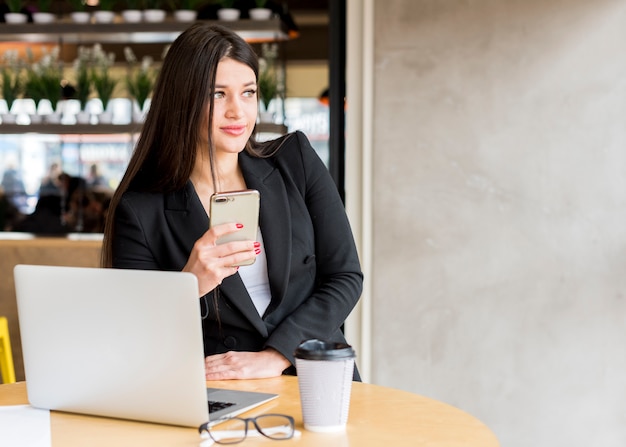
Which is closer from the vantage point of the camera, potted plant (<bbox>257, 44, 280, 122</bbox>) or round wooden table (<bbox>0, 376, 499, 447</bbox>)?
round wooden table (<bbox>0, 376, 499, 447</bbox>)

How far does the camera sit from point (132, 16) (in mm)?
5047

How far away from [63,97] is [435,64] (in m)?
2.63

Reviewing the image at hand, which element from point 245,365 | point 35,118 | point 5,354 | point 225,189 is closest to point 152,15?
point 35,118

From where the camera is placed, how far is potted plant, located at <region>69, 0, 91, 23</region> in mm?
5066

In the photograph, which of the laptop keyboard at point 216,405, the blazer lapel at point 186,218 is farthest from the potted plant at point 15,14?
the laptop keyboard at point 216,405

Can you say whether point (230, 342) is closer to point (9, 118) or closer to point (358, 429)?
point (358, 429)

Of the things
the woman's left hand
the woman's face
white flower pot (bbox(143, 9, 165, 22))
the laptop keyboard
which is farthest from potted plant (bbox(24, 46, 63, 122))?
the laptop keyboard

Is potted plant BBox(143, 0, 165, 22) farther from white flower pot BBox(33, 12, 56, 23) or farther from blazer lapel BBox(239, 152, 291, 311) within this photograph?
blazer lapel BBox(239, 152, 291, 311)

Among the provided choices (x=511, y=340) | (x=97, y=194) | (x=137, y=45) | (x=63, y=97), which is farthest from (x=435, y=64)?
(x=137, y=45)

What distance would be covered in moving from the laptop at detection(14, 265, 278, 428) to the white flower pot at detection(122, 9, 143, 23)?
3.71m

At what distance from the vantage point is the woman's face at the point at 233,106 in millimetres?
1990

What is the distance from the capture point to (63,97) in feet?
17.5

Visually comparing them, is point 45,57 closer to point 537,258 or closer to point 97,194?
point 97,194

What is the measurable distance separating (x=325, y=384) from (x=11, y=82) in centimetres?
446
